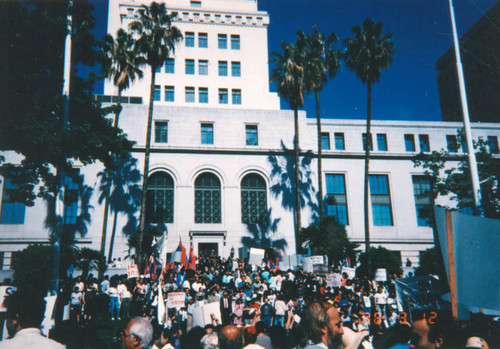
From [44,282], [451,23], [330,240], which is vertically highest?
[451,23]

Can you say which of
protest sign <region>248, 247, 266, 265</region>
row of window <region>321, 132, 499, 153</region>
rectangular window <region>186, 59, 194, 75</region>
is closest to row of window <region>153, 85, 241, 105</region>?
rectangular window <region>186, 59, 194, 75</region>

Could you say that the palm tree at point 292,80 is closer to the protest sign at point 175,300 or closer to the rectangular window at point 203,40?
the rectangular window at point 203,40

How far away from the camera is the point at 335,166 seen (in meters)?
35.2

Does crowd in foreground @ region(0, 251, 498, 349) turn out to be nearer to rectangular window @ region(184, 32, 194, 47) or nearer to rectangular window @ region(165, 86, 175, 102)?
rectangular window @ region(165, 86, 175, 102)

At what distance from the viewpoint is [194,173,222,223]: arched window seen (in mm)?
32062

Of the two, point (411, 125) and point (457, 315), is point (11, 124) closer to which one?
point (457, 315)

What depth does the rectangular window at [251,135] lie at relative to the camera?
34.6 metres

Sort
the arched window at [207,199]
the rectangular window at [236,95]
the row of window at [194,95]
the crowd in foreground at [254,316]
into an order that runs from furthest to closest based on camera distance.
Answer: the rectangular window at [236,95] < the row of window at [194,95] < the arched window at [207,199] < the crowd in foreground at [254,316]

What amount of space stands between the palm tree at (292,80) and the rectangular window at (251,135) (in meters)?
4.70

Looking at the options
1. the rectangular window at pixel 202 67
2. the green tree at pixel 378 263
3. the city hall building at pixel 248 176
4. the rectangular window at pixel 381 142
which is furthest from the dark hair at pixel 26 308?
the rectangular window at pixel 202 67

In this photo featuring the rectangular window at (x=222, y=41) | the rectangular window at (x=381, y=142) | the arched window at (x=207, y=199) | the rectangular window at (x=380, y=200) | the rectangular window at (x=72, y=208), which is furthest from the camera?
the rectangular window at (x=222, y=41)

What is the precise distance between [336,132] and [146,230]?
18105 millimetres

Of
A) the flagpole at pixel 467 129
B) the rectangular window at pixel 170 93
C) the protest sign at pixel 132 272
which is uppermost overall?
the rectangular window at pixel 170 93

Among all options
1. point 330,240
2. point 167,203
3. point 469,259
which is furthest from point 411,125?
point 469,259
